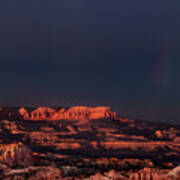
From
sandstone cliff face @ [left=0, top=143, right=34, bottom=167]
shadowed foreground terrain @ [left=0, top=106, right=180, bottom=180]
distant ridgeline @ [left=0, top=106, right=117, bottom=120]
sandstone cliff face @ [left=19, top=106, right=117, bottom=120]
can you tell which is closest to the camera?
shadowed foreground terrain @ [left=0, top=106, right=180, bottom=180]

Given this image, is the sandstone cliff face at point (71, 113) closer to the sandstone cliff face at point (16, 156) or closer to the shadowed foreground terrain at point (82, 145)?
the shadowed foreground terrain at point (82, 145)

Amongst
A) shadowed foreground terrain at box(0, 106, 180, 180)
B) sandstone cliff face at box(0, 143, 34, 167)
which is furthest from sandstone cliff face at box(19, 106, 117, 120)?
sandstone cliff face at box(0, 143, 34, 167)

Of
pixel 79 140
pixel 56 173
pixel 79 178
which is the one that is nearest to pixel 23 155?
pixel 56 173

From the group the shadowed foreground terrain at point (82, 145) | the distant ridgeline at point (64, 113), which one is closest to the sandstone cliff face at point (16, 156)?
the shadowed foreground terrain at point (82, 145)

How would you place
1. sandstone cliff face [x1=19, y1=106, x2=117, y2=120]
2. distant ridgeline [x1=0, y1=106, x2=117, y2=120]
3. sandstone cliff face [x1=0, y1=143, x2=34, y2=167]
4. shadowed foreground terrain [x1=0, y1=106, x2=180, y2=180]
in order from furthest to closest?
sandstone cliff face [x1=19, y1=106, x2=117, y2=120] < distant ridgeline [x1=0, y1=106, x2=117, y2=120] < sandstone cliff face [x1=0, y1=143, x2=34, y2=167] < shadowed foreground terrain [x1=0, y1=106, x2=180, y2=180]

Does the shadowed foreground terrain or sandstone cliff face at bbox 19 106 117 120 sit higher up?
sandstone cliff face at bbox 19 106 117 120

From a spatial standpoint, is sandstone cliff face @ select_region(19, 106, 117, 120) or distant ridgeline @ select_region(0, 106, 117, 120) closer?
distant ridgeline @ select_region(0, 106, 117, 120)

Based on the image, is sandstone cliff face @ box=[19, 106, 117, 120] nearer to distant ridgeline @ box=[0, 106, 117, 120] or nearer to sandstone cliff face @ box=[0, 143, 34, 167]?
distant ridgeline @ box=[0, 106, 117, 120]

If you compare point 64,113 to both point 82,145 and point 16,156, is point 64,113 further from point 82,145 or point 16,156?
point 16,156

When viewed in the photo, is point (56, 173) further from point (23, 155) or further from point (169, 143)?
point (169, 143)
